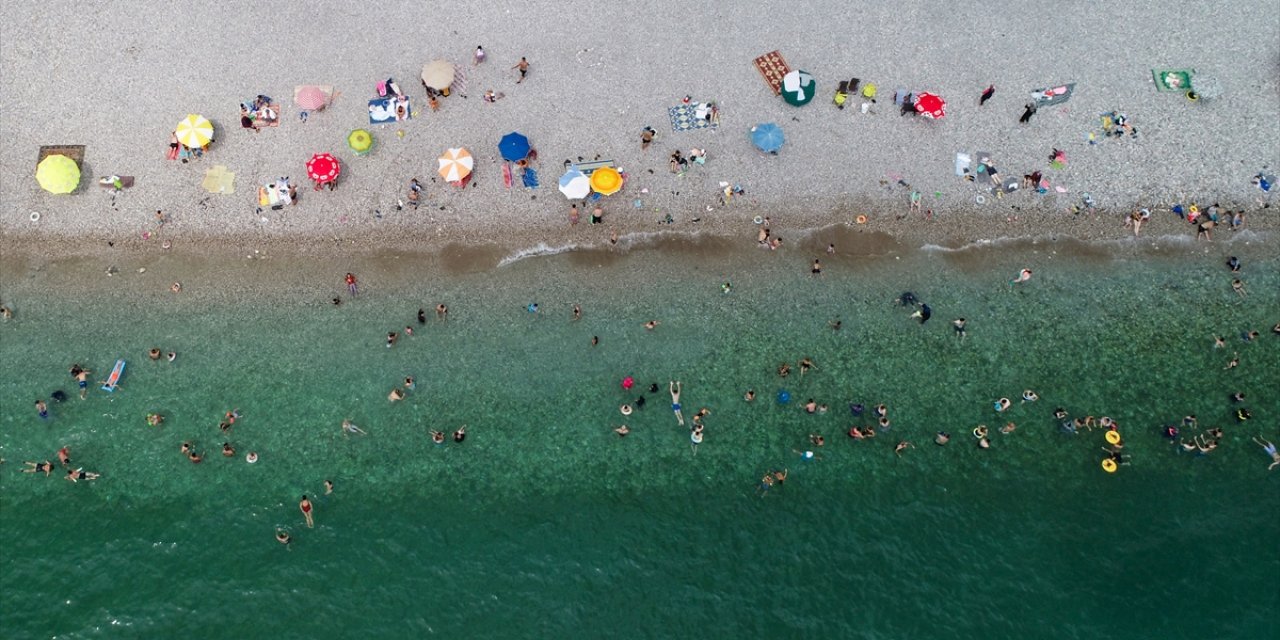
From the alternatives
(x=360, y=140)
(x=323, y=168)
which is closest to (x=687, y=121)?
(x=360, y=140)

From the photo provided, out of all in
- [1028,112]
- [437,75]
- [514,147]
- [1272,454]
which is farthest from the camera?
[437,75]

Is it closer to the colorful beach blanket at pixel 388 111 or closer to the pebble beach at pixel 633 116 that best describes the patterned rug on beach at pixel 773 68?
the pebble beach at pixel 633 116

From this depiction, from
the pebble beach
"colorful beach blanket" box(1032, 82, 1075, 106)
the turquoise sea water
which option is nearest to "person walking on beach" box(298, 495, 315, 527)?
the turquoise sea water

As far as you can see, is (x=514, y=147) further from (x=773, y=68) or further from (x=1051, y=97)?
(x=1051, y=97)

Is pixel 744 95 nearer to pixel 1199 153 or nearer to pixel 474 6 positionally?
pixel 474 6

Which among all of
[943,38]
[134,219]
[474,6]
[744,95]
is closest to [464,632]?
[134,219]

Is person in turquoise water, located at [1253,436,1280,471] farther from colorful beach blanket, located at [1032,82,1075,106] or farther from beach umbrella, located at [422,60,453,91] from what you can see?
beach umbrella, located at [422,60,453,91]
